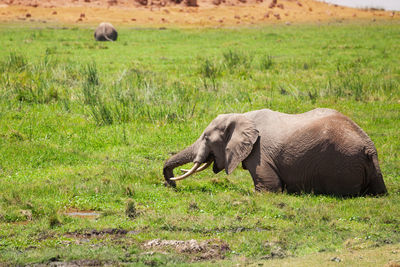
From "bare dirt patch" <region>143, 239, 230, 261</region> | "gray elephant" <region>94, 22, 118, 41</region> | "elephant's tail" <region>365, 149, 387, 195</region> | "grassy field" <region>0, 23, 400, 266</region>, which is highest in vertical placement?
"elephant's tail" <region>365, 149, 387, 195</region>

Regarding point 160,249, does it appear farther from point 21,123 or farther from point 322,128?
point 21,123

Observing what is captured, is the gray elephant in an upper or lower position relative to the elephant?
lower

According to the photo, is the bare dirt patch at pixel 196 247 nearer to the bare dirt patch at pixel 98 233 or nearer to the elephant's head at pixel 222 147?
the bare dirt patch at pixel 98 233

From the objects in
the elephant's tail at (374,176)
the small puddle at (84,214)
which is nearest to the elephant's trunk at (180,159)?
the small puddle at (84,214)

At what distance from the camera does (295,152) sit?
25.6ft

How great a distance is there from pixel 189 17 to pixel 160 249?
5045cm

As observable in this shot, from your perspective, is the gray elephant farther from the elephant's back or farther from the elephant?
the elephant's back

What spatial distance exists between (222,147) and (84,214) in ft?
6.94

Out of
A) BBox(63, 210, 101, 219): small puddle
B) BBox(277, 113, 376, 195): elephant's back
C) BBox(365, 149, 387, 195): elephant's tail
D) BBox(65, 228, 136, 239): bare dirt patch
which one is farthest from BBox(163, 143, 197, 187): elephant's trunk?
BBox(365, 149, 387, 195): elephant's tail

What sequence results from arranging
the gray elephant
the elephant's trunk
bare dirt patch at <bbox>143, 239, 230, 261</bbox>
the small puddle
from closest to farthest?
bare dirt patch at <bbox>143, 239, 230, 261</bbox>, the small puddle, the elephant's trunk, the gray elephant

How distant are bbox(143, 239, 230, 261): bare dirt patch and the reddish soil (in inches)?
1589

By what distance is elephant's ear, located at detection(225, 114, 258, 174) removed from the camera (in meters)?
7.95

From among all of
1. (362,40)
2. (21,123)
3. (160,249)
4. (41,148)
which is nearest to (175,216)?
(160,249)

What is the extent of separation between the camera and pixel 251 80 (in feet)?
54.5
